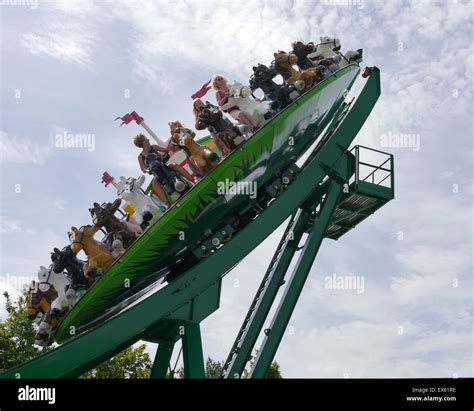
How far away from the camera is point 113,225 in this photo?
946cm

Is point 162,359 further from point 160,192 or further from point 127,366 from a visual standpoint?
point 127,366

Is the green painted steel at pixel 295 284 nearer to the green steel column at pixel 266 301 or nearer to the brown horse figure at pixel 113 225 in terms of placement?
the green steel column at pixel 266 301

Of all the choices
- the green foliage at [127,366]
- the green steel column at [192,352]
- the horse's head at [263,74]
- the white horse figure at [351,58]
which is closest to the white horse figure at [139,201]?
the green steel column at [192,352]

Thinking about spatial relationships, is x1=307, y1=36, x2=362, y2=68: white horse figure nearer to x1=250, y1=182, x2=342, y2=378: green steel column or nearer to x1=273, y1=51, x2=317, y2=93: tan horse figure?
x1=273, y1=51, x2=317, y2=93: tan horse figure

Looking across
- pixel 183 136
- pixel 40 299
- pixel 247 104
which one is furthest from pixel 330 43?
pixel 40 299

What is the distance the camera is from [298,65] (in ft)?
33.9

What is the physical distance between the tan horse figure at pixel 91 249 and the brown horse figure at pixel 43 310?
2.56ft

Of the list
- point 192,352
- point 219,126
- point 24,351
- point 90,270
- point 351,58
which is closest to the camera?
point 192,352

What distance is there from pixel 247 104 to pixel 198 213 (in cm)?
186

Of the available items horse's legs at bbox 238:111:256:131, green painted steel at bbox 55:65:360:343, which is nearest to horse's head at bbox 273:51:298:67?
green painted steel at bbox 55:65:360:343

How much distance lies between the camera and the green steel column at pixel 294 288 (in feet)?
30.3
